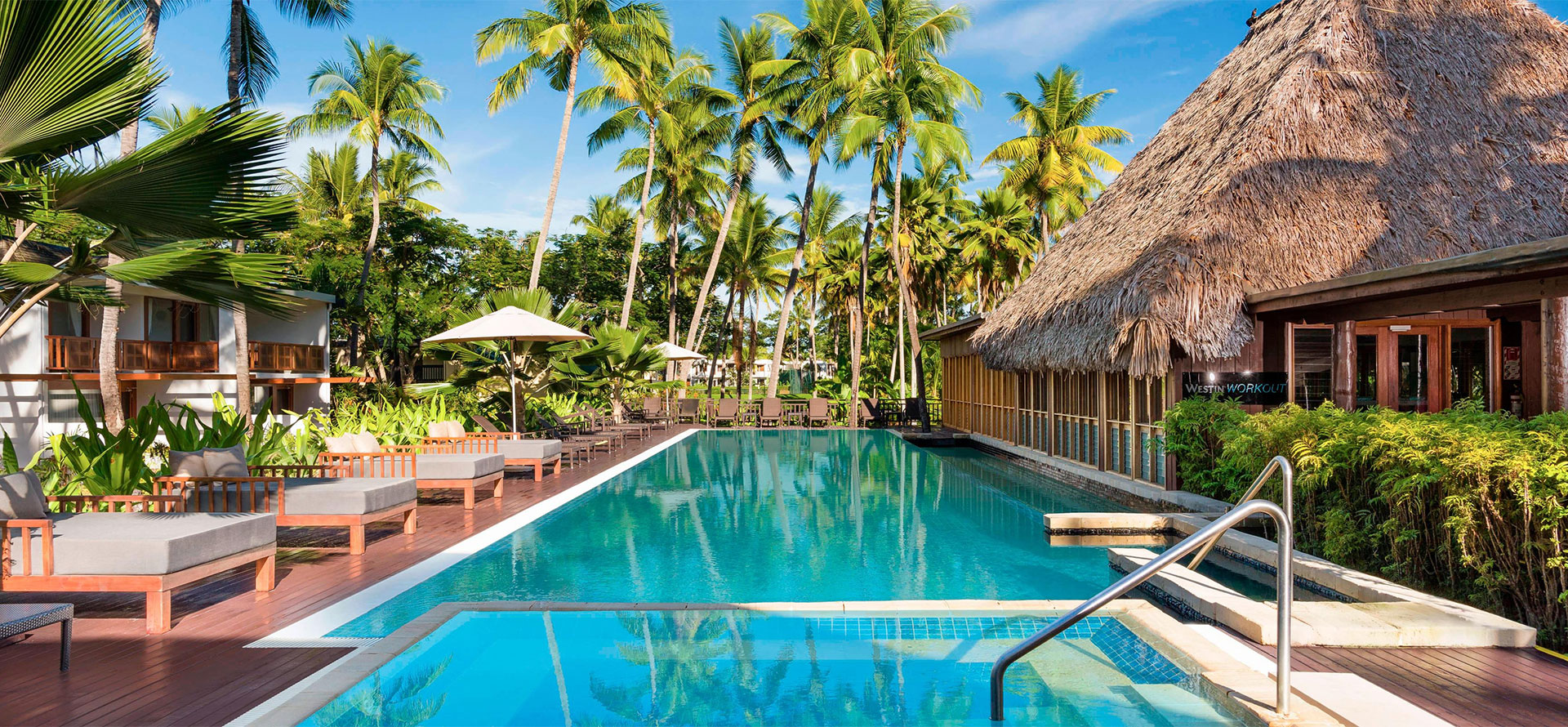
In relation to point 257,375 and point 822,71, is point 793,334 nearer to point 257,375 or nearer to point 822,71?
point 822,71

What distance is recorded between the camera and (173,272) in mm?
4027

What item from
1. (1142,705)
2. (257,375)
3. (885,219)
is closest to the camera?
(1142,705)

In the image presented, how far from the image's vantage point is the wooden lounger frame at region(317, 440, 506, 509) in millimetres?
8297

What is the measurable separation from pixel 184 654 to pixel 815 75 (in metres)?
23.4

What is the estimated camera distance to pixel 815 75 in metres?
25.4

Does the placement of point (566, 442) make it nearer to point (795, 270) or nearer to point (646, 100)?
point (795, 270)

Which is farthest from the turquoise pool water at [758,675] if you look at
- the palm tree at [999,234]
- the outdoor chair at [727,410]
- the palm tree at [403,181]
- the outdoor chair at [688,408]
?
the palm tree at [403,181]

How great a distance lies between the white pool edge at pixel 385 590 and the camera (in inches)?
180

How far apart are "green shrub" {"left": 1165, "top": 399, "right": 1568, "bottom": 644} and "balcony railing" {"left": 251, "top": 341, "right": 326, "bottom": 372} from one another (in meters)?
22.1

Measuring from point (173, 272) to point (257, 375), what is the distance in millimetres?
20350

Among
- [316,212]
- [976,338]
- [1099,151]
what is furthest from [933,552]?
[316,212]

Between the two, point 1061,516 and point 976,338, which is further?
point 976,338

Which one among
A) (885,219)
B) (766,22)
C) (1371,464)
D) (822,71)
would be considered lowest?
(1371,464)

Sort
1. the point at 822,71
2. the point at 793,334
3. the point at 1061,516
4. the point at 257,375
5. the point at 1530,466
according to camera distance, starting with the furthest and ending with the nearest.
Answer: the point at 793,334 → the point at 822,71 → the point at 257,375 → the point at 1061,516 → the point at 1530,466
